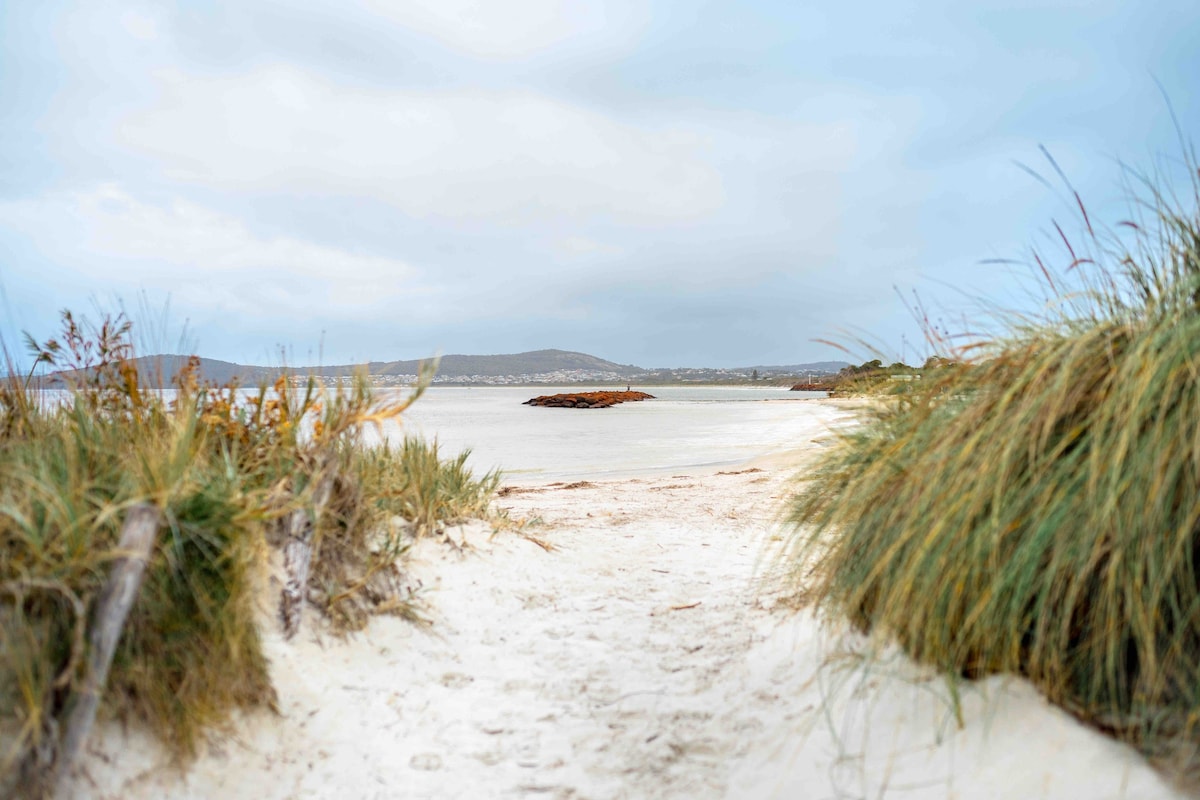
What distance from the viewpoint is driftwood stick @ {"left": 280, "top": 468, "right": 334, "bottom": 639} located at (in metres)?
3.15

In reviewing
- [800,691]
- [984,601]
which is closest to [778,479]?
[800,691]

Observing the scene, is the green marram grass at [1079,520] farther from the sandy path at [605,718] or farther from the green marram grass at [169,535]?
the green marram grass at [169,535]

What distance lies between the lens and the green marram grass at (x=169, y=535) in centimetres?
211

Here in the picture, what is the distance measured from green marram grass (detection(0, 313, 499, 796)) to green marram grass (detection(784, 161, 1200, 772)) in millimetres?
2209

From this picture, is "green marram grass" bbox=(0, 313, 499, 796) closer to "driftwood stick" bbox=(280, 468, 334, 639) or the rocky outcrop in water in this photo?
"driftwood stick" bbox=(280, 468, 334, 639)

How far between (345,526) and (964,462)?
283 centimetres

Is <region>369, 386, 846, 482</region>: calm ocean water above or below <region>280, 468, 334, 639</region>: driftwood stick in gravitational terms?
below

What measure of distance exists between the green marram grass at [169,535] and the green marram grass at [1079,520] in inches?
87.0

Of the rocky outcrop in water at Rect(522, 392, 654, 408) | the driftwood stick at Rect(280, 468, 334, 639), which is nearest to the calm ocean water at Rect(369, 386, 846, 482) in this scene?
the driftwood stick at Rect(280, 468, 334, 639)

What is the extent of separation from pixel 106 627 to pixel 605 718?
74.3 inches

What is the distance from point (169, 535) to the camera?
2467 millimetres

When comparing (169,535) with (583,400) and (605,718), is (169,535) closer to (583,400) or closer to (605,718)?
(605,718)

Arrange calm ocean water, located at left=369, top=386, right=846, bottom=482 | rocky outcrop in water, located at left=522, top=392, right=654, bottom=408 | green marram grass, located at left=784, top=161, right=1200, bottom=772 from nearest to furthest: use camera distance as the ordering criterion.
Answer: green marram grass, located at left=784, top=161, right=1200, bottom=772 < calm ocean water, located at left=369, top=386, right=846, bottom=482 < rocky outcrop in water, located at left=522, top=392, right=654, bottom=408

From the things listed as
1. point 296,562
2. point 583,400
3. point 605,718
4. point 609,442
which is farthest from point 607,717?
point 583,400
